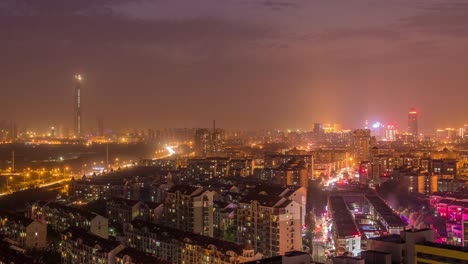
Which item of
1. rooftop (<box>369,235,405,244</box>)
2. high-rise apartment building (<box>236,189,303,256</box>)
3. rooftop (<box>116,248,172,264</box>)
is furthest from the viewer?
high-rise apartment building (<box>236,189,303,256</box>)

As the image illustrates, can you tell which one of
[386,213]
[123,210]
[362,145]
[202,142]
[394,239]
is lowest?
[386,213]

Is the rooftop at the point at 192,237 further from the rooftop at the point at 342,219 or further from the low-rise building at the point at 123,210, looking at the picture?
the rooftop at the point at 342,219

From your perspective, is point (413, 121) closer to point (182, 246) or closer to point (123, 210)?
point (123, 210)

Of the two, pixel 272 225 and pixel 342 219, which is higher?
pixel 272 225

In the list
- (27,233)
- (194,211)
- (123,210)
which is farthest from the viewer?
(123,210)

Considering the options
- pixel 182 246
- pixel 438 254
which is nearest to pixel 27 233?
pixel 182 246

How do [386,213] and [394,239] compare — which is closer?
[394,239]

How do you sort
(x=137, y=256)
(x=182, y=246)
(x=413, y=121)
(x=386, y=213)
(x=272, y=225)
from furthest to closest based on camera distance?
(x=413, y=121), (x=386, y=213), (x=272, y=225), (x=182, y=246), (x=137, y=256)

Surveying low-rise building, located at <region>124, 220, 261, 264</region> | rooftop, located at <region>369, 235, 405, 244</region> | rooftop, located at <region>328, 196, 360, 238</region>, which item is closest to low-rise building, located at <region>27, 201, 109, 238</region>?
low-rise building, located at <region>124, 220, 261, 264</region>

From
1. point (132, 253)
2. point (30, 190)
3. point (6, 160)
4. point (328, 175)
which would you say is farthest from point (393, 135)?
point (132, 253)

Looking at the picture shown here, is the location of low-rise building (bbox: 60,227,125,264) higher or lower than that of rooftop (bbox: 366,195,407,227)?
higher

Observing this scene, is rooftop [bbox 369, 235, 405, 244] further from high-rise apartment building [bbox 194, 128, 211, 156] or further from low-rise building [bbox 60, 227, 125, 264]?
high-rise apartment building [bbox 194, 128, 211, 156]
